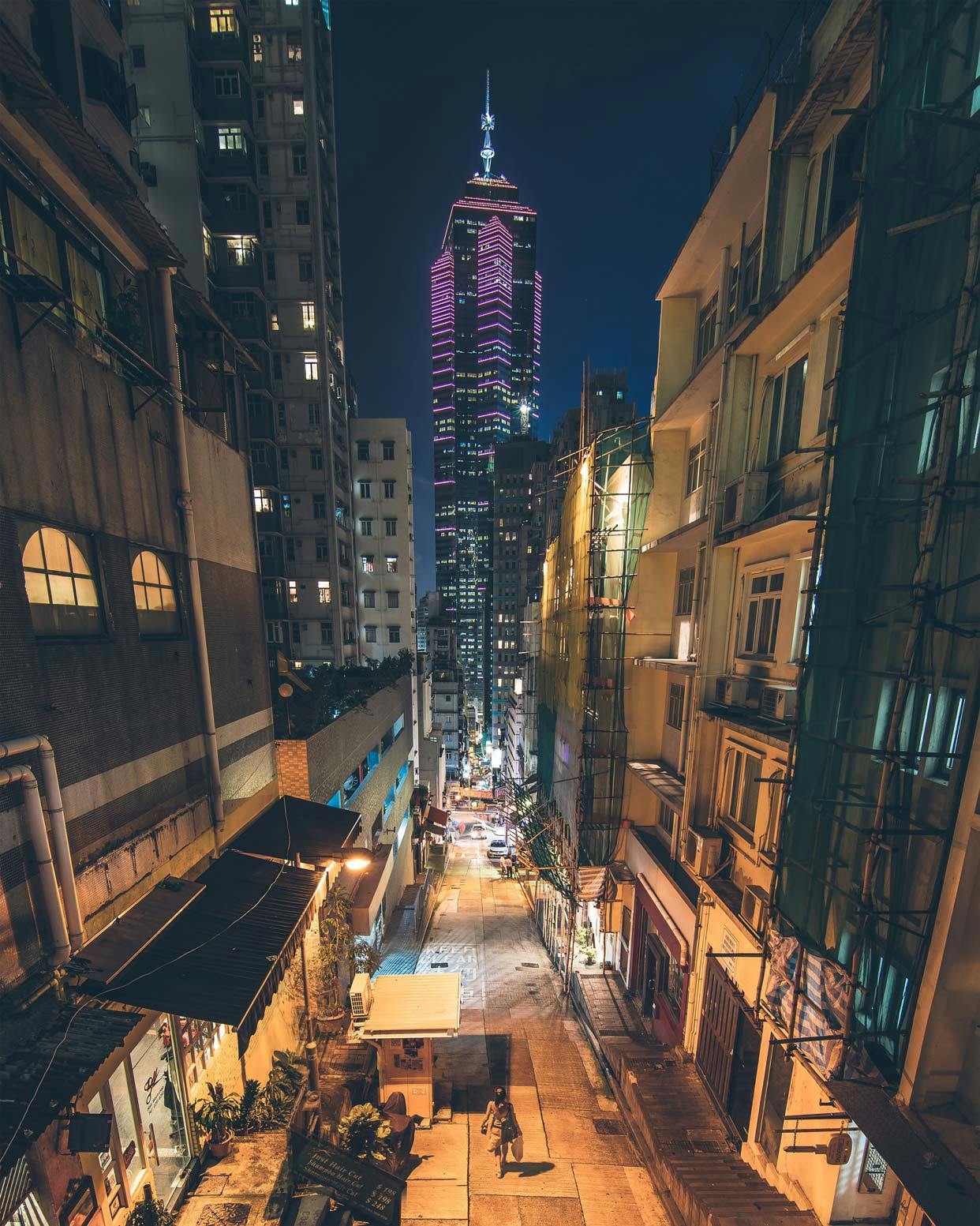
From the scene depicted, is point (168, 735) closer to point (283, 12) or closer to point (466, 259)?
point (283, 12)

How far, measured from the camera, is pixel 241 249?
2423 cm

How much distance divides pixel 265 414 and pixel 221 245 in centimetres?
852

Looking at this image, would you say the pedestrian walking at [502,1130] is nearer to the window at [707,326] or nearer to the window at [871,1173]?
the window at [871,1173]

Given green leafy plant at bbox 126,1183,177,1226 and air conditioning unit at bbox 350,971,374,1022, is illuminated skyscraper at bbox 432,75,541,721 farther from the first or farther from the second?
green leafy plant at bbox 126,1183,177,1226

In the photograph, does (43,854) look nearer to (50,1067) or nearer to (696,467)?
(50,1067)

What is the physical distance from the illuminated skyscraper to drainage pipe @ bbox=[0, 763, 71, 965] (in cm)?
15872

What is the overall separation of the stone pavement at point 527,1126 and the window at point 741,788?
6250 millimetres

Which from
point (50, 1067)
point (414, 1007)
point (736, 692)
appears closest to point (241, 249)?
point (736, 692)

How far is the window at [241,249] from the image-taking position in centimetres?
2414

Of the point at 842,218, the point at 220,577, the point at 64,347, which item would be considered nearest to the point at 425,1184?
the point at 220,577

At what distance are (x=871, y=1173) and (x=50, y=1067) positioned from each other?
9548mm

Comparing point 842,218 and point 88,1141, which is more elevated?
point 842,218

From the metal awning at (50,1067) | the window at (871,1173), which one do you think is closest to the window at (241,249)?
the metal awning at (50,1067)

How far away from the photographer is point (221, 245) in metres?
24.2
